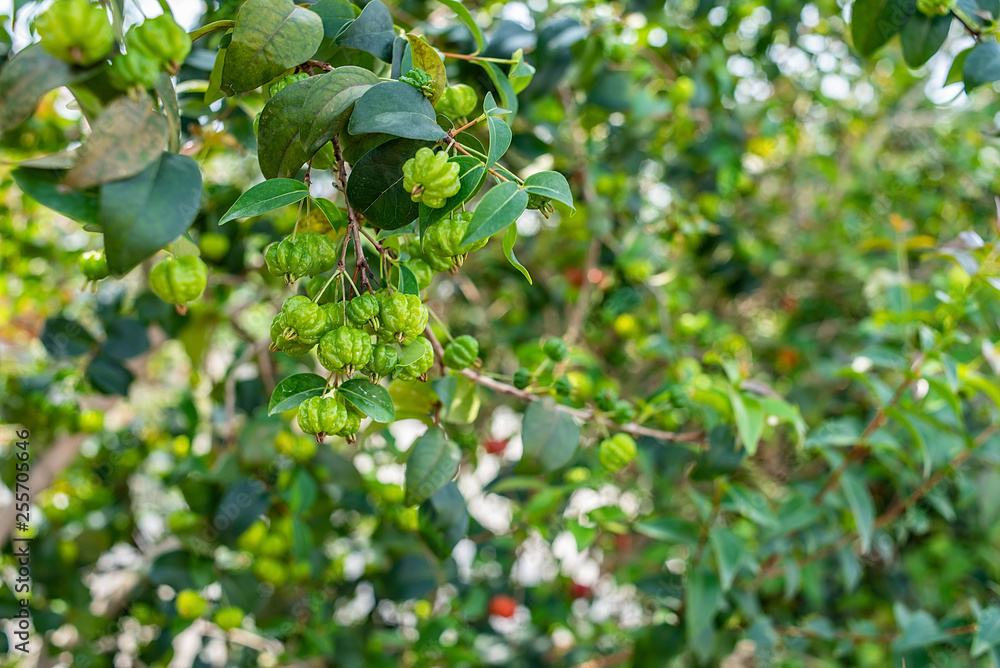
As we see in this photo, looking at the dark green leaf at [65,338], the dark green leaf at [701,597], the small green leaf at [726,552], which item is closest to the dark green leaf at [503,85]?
the small green leaf at [726,552]

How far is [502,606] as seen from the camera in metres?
1.87

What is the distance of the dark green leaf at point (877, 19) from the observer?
912 millimetres

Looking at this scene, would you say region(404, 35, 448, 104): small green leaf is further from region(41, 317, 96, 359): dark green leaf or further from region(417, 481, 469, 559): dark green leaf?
region(41, 317, 96, 359): dark green leaf

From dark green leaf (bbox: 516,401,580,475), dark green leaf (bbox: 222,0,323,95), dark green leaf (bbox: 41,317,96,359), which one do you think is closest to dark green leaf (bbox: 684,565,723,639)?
dark green leaf (bbox: 516,401,580,475)

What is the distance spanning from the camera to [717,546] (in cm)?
121

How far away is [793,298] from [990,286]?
1346 millimetres

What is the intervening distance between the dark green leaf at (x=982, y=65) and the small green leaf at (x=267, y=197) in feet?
2.96

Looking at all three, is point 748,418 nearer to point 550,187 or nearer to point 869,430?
point 869,430

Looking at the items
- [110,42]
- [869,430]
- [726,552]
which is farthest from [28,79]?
[869,430]

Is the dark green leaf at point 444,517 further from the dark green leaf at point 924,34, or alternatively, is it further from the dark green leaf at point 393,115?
the dark green leaf at point 924,34

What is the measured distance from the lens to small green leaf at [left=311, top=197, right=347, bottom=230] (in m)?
0.70

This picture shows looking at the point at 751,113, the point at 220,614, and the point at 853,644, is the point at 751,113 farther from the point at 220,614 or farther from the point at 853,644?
the point at 220,614

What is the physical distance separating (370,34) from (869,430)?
1194 mm

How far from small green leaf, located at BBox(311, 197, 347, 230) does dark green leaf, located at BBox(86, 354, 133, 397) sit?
91 centimetres
